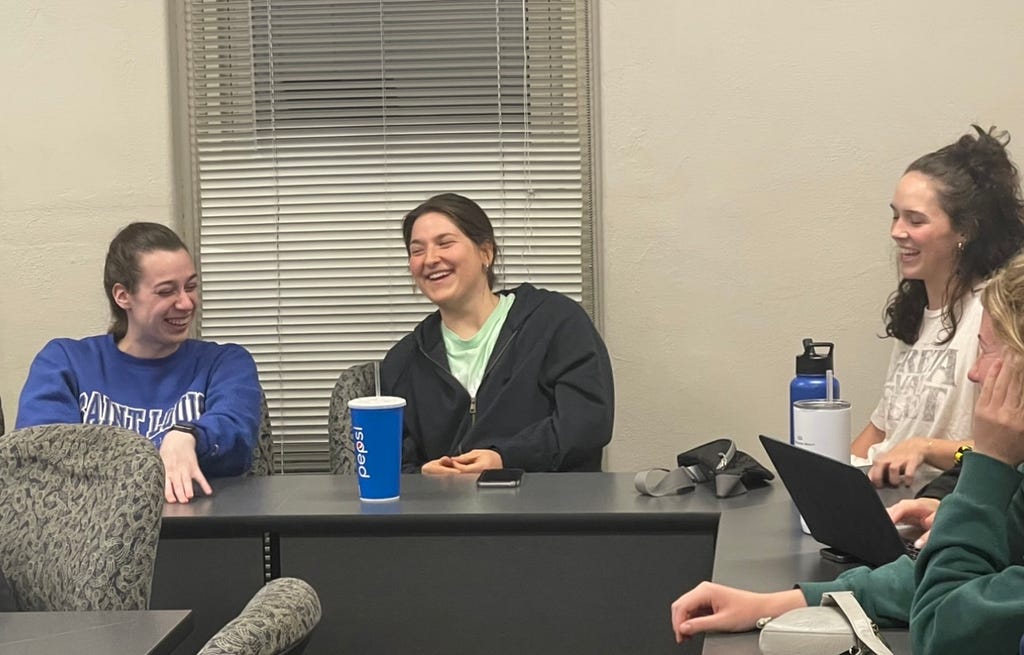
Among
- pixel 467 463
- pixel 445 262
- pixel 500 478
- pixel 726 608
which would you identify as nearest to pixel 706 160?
pixel 445 262

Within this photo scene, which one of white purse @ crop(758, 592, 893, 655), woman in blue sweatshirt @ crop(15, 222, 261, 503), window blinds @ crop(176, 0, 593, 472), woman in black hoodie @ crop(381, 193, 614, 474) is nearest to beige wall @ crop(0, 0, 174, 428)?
window blinds @ crop(176, 0, 593, 472)

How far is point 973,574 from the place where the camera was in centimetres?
142

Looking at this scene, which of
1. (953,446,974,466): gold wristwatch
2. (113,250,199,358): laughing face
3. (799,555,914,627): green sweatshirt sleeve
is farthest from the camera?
(113,250,199,358): laughing face

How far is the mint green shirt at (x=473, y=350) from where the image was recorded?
10.7 feet

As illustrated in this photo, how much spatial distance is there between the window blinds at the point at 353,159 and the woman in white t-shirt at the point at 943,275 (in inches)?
44.4

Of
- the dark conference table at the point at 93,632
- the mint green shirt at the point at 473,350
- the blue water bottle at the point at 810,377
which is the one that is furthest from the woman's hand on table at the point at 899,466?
the dark conference table at the point at 93,632

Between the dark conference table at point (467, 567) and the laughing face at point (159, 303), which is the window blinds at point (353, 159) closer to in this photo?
the laughing face at point (159, 303)

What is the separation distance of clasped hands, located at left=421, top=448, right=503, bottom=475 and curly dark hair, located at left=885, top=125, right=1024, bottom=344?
0.97 m

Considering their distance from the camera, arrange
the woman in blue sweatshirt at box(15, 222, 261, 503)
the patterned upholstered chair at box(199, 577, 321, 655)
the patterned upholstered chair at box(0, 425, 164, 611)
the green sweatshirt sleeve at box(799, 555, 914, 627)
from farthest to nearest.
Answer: the woman in blue sweatshirt at box(15, 222, 261, 503), the patterned upholstered chair at box(0, 425, 164, 611), the green sweatshirt sleeve at box(799, 555, 914, 627), the patterned upholstered chair at box(199, 577, 321, 655)

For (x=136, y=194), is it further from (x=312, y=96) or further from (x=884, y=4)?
(x=884, y=4)

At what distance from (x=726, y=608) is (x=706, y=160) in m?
2.22

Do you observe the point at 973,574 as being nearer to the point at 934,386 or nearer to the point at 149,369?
the point at 934,386

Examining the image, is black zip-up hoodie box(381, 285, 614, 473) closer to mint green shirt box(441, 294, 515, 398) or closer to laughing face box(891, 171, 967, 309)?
mint green shirt box(441, 294, 515, 398)

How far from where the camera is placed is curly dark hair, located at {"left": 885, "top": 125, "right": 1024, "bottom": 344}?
9.18ft
